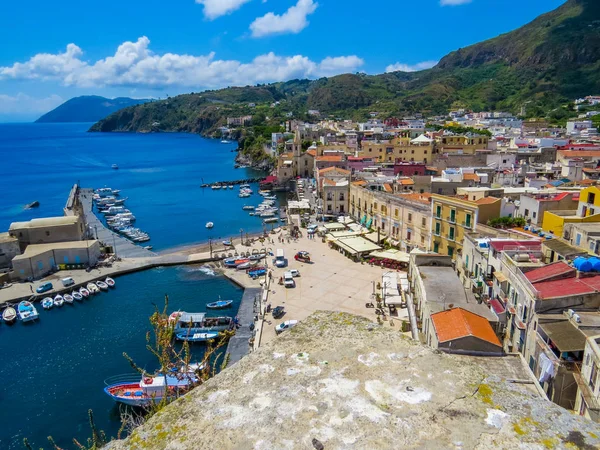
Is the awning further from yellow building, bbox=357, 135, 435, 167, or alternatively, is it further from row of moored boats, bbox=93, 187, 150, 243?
yellow building, bbox=357, 135, 435, 167

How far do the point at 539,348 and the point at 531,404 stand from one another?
51.0 feet

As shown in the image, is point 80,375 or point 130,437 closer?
point 130,437

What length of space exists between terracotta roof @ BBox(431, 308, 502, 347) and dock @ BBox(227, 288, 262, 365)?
40.8ft

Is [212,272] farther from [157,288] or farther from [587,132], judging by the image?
[587,132]

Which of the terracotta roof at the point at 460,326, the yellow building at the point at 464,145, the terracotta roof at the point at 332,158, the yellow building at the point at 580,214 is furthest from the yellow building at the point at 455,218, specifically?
the terracotta roof at the point at 332,158

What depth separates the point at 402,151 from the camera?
77562mm

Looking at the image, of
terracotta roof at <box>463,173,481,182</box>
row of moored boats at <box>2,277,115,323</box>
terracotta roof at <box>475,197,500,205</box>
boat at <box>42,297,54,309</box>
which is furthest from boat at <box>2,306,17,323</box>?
terracotta roof at <box>463,173,481,182</box>

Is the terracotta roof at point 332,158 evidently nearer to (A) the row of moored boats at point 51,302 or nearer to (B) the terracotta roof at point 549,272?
(A) the row of moored boats at point 51,302

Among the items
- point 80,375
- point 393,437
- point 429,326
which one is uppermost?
point 393,437

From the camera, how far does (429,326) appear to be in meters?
20.8

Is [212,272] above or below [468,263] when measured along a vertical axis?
below

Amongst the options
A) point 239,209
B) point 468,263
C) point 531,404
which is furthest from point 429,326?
point 239,209

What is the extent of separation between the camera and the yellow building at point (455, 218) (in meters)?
33.8

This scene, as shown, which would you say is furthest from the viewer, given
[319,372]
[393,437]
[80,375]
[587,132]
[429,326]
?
[587,132]
